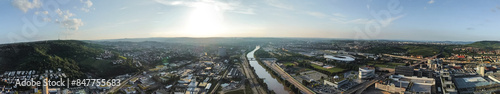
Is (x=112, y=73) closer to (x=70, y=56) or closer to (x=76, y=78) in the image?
(x=76, y=78)

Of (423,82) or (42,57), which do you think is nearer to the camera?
(423,82)

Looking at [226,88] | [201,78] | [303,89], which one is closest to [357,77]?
[303,89]

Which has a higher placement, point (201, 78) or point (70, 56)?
point (70, 56)

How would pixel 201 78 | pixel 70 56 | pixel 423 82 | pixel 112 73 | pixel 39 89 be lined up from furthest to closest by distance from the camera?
pixel 70 56, pixel 112 73, pixel 201 78, pixel 423 82, pixel 39 89

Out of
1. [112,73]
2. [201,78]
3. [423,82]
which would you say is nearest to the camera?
[423,82]

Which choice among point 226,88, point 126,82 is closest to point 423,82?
point 226,88

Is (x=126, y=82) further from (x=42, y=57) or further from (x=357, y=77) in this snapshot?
(x=357, y=77)
